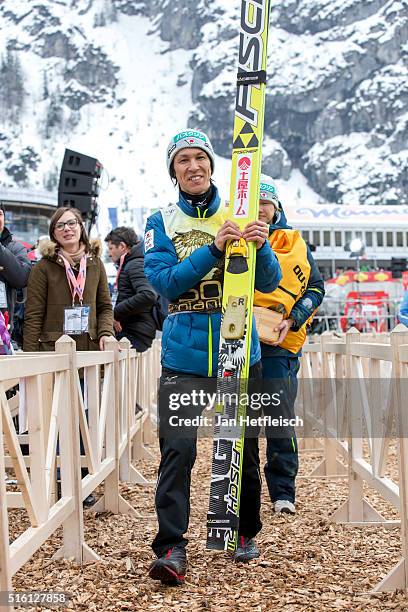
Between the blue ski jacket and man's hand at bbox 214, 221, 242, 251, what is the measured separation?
0.04 m

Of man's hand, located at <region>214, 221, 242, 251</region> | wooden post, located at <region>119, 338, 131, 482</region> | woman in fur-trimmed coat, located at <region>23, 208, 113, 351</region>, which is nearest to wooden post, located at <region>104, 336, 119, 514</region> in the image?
woman in fur-trimmed coat, located at <region>23, 208, 113, 351</region>

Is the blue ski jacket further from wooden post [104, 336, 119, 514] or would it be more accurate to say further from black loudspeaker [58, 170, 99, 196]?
black loudspeaker [58, 170, 99, 196]

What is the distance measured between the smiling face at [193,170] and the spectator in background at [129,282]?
300 centimetres

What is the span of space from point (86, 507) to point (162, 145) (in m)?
198

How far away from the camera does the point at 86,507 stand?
511 centimetres

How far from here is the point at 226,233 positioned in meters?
3.46

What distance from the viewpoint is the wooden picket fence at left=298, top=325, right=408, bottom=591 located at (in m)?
3.35

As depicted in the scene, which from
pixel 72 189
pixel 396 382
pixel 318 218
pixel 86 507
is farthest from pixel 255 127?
pixel 318 218

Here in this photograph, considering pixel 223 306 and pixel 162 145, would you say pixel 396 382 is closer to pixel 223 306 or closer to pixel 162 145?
pixel 223 306

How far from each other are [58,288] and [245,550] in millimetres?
2112

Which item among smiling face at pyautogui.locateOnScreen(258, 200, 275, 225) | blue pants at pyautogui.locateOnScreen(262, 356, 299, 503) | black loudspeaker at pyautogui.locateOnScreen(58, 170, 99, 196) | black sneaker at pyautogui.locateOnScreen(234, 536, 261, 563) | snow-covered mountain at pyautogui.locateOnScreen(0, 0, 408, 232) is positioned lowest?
black sneaker at pyautogui.locateOnScreen(234, 536, 261, 563)

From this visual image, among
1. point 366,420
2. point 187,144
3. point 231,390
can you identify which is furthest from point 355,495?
point 187,144

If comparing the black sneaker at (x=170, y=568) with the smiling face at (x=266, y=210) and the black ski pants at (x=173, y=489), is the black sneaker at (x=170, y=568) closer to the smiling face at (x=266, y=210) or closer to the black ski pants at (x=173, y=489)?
the black ski pants at (x=173, y=489)

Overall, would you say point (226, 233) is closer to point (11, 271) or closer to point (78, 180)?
point (11, 271)
